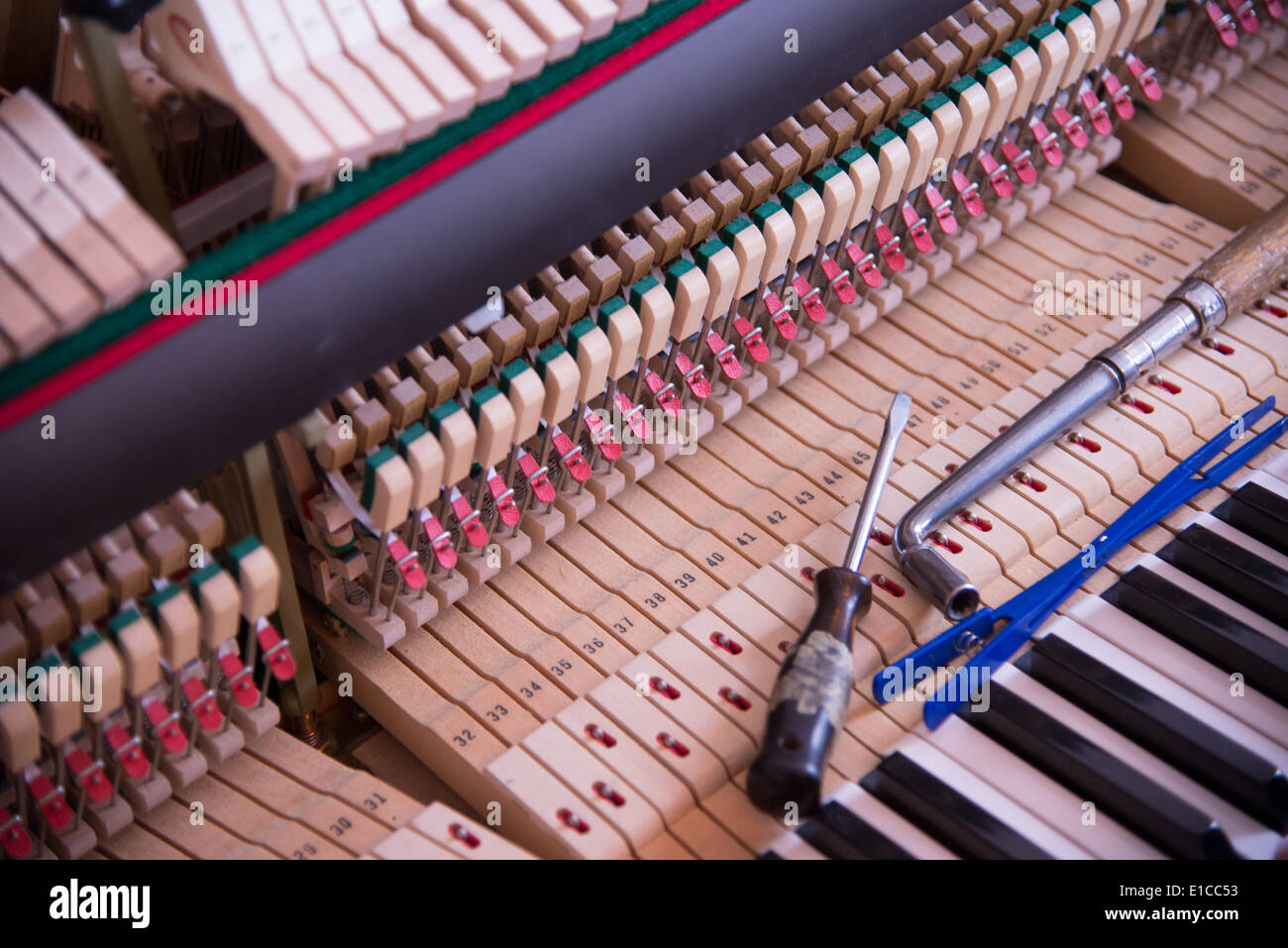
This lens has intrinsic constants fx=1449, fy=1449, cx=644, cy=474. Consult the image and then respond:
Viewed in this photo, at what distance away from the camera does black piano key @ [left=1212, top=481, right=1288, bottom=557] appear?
9.87ft

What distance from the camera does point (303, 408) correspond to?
8.03 ft

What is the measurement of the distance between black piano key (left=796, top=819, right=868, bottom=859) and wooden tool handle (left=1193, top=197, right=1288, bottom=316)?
168 centimetres

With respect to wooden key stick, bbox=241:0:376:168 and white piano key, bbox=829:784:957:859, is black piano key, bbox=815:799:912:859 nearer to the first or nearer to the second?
white piano key, bbox=829:784:957:859

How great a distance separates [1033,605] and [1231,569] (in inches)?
16.7

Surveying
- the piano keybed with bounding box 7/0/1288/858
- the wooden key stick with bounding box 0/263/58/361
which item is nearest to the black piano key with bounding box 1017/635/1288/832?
the piano keybed with bounding box 7/0/1288/858

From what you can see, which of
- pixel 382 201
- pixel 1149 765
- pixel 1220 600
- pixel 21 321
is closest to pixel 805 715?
pixel 1149 765

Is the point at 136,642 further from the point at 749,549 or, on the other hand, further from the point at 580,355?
the point at 749,549

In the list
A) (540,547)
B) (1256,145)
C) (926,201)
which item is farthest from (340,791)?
(1256,145)

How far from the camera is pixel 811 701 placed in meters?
2.60

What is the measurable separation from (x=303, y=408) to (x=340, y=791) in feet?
2.57

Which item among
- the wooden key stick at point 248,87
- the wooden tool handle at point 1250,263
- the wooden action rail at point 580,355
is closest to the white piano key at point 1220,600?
the wooden tool handle at point 1250,263

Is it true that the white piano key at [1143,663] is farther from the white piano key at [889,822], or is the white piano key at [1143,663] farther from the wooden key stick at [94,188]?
the wooden key stick at [94,188]

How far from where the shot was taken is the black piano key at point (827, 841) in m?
2.51
